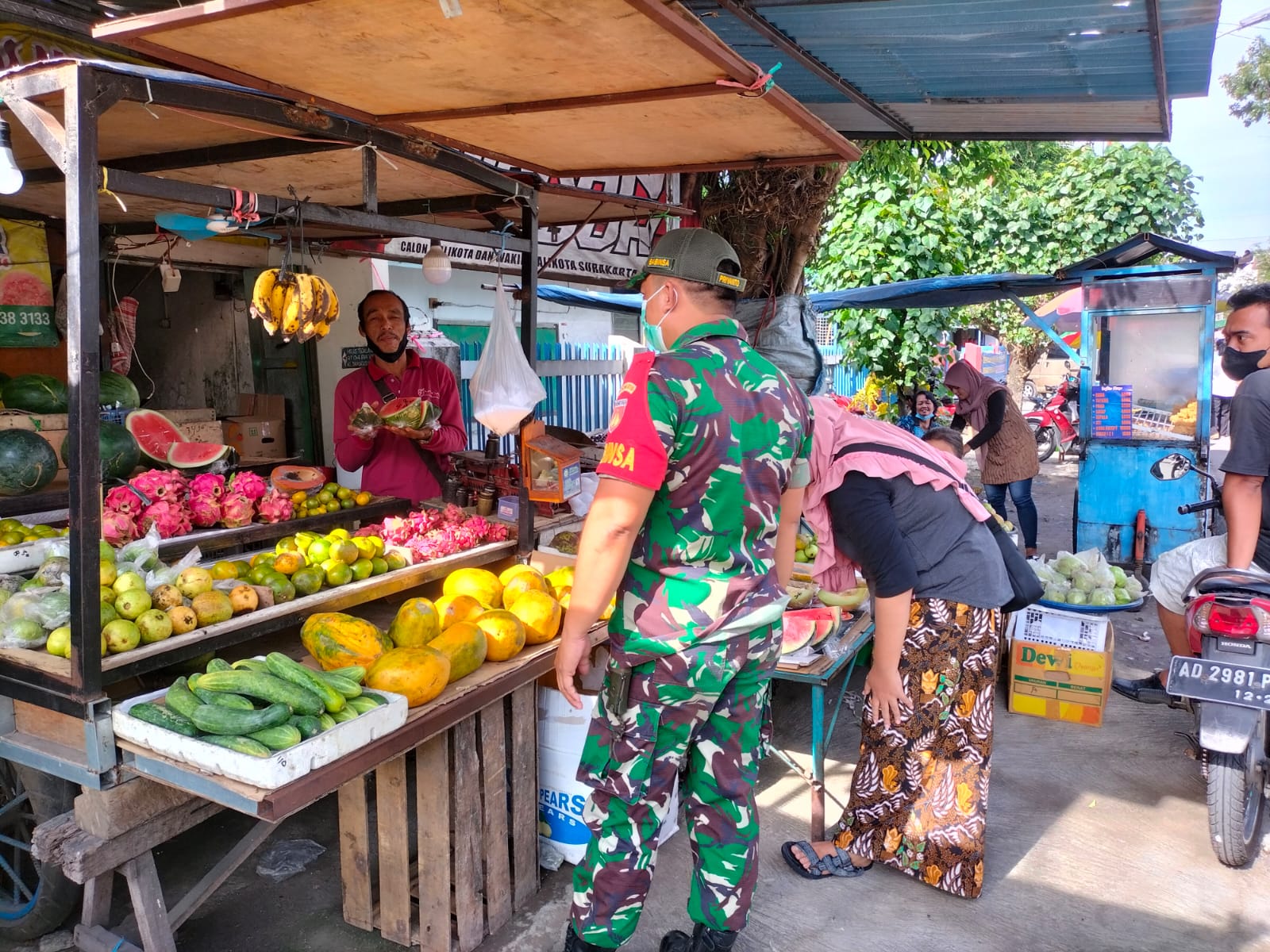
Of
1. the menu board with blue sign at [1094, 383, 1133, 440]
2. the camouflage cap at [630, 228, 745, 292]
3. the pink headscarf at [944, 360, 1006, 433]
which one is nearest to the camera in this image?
the camouflage cap at [630, 228, 745, 292]

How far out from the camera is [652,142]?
3.34 metres

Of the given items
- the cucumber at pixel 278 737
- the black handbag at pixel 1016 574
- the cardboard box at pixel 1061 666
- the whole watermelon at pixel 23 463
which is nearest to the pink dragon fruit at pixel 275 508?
the whole watermelon at pixel 23 463

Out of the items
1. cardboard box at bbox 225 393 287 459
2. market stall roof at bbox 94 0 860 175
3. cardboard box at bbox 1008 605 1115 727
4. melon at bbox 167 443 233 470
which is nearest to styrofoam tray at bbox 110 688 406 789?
market stall roof at bbox 94 0 860 175

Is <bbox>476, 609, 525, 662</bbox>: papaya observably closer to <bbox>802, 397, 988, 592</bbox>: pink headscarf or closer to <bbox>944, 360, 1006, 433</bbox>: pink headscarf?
<bbox>802, 397, 988, 592</bbox>: pink headscarf

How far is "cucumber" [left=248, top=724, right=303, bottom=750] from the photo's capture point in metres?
2.07

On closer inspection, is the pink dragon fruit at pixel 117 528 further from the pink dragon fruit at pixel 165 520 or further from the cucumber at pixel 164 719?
the cucumber at pixel 164 719

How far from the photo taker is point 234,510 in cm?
342

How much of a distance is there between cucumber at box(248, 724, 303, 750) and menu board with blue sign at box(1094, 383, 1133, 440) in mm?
7527

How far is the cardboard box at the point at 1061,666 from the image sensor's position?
4.82 meters

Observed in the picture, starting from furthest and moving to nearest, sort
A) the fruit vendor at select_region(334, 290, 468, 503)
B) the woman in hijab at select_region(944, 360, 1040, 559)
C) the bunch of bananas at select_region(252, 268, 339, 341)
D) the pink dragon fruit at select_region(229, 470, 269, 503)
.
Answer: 1. the woman in hijab at select_region(944, 360, 1040, 559)
2. the fruit vendor at select_region(334, 290, 468, 503)
3. the pink dragon fruit at select_region(229, 470, 269, 503)
4. the bunch of bananas at select_region(252, 268, 339, 341)

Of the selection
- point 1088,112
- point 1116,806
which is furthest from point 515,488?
point 1088,112

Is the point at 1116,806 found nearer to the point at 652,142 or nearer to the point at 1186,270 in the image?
the point at 652,142

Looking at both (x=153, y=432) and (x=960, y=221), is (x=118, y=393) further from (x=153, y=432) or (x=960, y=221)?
(x=960, y=221)

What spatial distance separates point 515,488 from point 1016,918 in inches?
105
